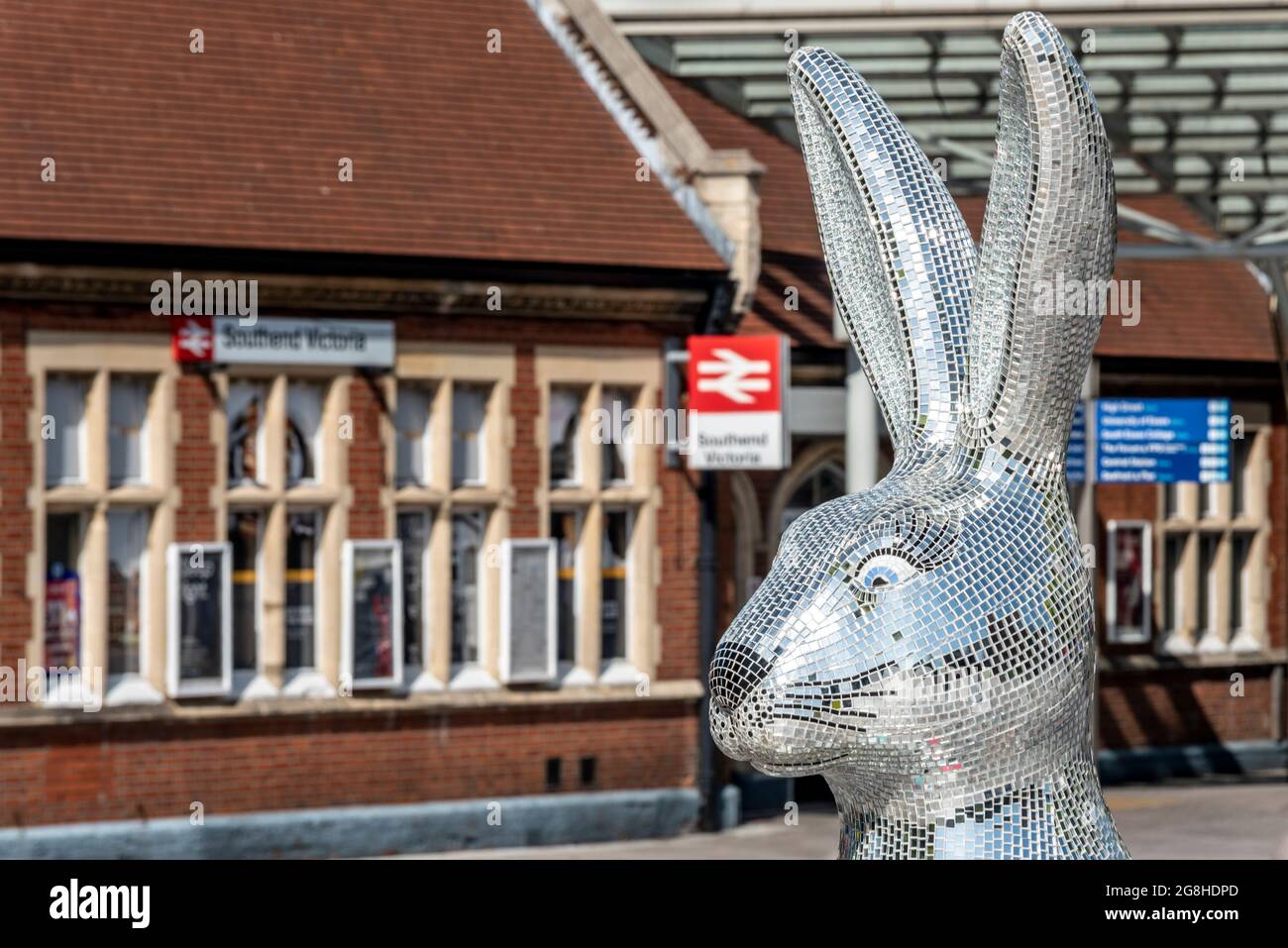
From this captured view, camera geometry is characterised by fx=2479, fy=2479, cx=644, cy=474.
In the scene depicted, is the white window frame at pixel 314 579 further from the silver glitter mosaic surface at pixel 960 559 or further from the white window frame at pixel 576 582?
the silver glitter mosaic surface at pixel 960 559

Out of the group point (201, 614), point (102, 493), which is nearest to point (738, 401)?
point (201, 614)

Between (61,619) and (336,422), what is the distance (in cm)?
244

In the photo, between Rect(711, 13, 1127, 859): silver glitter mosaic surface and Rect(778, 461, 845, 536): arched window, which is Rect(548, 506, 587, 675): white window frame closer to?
Rect(778, 461, 845, 536): arched window

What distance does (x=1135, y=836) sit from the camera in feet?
61.6

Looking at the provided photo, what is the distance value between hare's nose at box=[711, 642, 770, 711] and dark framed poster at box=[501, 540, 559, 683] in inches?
483

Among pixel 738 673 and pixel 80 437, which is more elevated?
pixel 80 437

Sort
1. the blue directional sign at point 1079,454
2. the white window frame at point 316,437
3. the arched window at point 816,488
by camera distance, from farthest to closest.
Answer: the arched window at point 816,488 < the blue directional sign at point 1079,454 < the white window frame at point 316,437

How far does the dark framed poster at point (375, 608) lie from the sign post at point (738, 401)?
2490 mm

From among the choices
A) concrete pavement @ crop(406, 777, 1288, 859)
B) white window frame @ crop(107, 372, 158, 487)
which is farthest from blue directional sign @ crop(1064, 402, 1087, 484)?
white window frame @ crop(107, 372, 158, 487)

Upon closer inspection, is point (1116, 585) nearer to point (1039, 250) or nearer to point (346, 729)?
point (346, 729)

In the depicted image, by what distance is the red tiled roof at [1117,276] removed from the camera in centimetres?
2108

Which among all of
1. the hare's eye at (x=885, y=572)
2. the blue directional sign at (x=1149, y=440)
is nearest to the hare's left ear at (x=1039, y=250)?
the hare's eye at (x=885, y=572)

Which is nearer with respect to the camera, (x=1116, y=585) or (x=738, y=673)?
(x=738, y=673)
